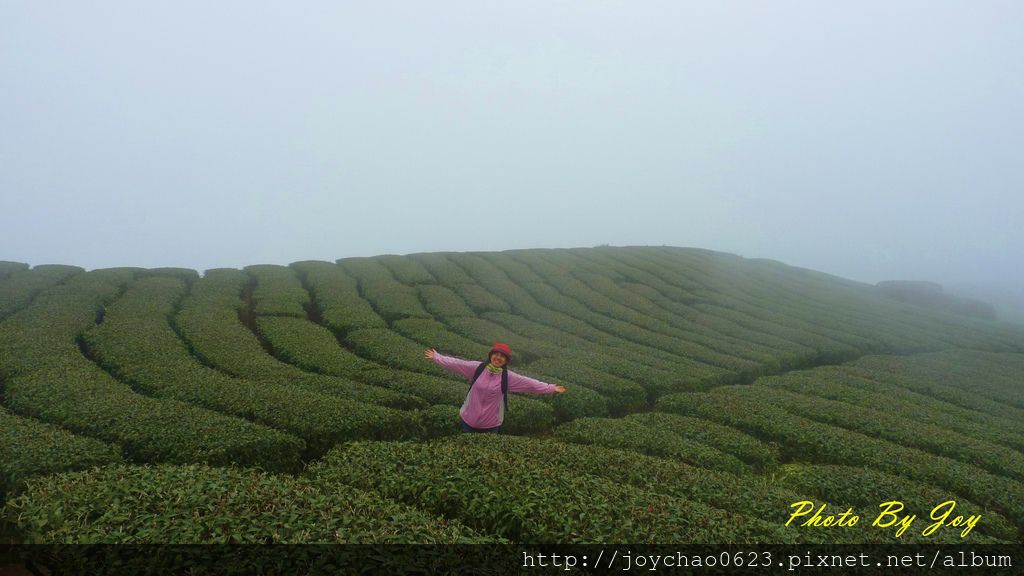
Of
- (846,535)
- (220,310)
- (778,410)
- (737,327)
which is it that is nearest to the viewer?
(846,535)

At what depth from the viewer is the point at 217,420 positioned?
12.3 meters

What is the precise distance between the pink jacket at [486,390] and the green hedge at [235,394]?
1.94m

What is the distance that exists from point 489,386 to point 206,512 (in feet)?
20.3

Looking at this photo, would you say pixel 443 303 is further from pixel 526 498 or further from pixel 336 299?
pixel 526 498

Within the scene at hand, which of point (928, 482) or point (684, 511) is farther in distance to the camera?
point (928, 482)

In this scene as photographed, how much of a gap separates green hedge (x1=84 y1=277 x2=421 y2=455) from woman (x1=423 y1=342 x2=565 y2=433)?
1945 millimetres

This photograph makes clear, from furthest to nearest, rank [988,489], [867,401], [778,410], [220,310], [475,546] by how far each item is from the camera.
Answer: [220,310] < [867,401] < [778,410] < [988,489] < [475,546]

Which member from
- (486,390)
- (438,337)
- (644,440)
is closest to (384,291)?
(438,337)

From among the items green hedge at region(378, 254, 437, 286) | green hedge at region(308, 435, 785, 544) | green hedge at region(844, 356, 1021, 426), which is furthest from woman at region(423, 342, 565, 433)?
green hedge at region(378, 254, 437, 286)

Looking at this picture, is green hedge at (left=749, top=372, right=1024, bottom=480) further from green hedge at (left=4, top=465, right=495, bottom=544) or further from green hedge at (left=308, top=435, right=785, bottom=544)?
green hedge at (left=4, top=465, right=495, bottom=544)

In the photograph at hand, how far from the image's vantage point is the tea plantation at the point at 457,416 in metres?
8.27

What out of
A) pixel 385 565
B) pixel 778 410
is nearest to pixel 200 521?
pixel 385 565

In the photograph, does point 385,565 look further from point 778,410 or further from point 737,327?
point 737,327

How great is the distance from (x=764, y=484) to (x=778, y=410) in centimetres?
629
